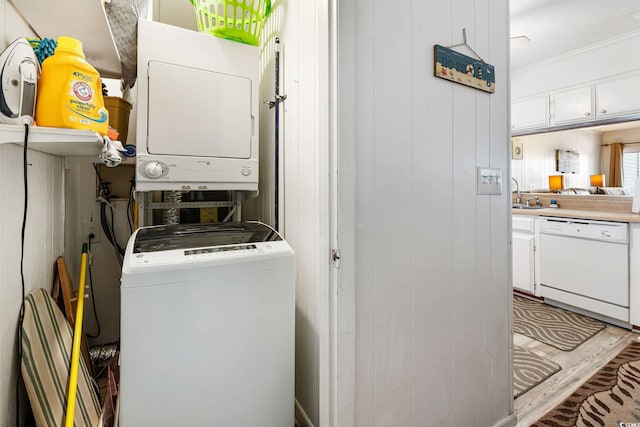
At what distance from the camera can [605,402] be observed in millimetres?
1681

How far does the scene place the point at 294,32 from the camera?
146cm

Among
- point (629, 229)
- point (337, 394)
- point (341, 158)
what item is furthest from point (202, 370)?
point (629, 229)

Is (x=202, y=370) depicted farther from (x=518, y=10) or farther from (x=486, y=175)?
(x=518, y=10)

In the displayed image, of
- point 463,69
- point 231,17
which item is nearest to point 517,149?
point 463,69

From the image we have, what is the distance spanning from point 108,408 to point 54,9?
163cm

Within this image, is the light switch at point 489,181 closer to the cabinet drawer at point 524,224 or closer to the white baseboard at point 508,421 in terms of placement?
the white baseboard at point 508,421

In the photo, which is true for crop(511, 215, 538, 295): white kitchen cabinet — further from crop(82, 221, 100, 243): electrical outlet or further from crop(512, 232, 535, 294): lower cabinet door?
crop(82, 221, 100, 243): electrical outlet

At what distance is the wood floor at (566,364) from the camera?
166cm

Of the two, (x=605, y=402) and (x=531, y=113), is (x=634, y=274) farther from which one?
(x=531, y=113)

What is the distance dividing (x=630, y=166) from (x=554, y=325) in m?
2.28

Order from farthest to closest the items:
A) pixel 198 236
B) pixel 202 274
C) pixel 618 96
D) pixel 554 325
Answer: pixel 618 96 → pixel 554 325 → pixel 198 236 → pixel 202 274

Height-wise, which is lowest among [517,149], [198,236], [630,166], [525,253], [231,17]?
[525,253]

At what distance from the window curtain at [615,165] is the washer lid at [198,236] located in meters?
4.28

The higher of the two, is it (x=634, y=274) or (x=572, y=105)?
(x=572, y=105)
